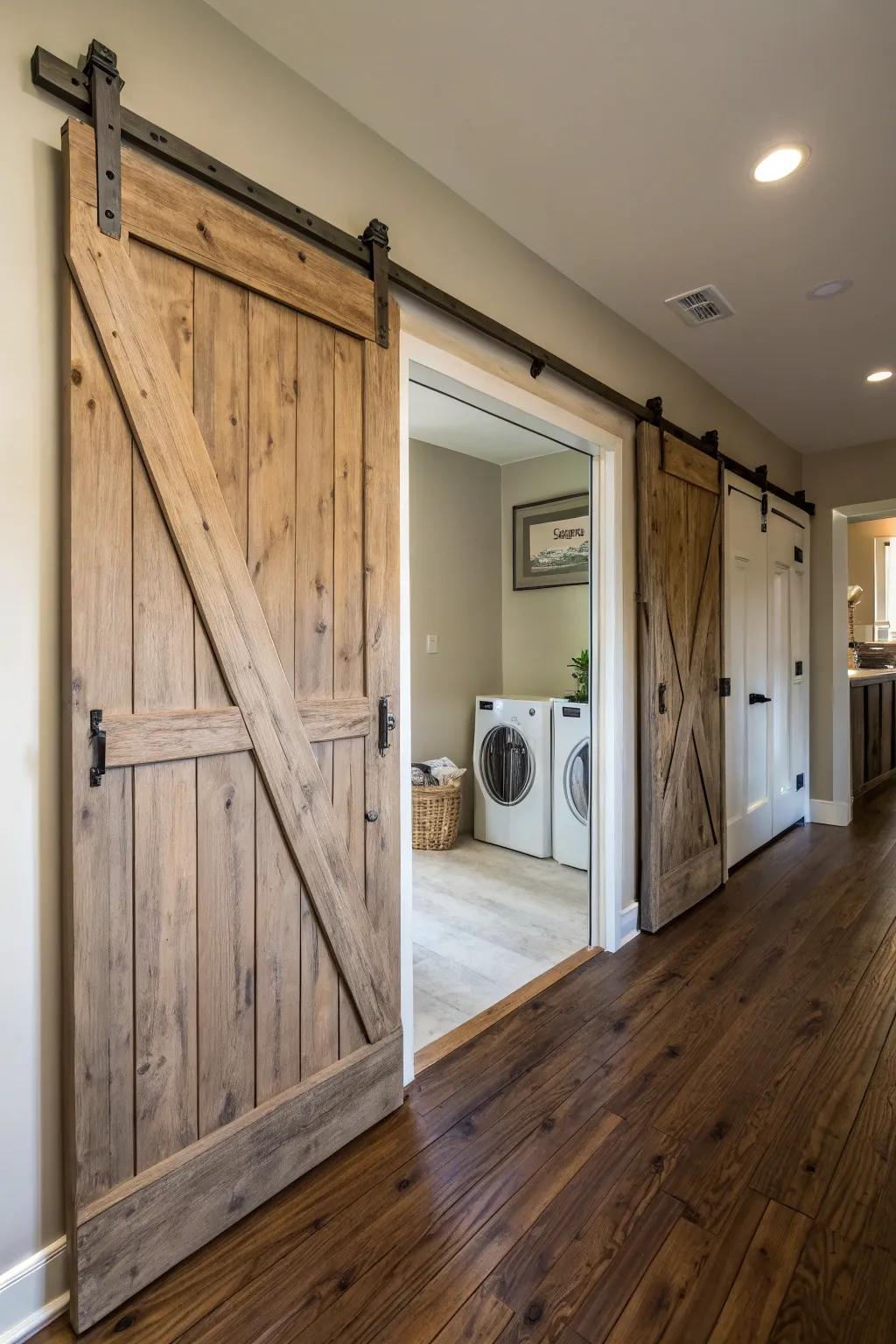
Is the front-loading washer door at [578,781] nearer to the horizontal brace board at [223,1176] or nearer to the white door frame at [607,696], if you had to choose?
the white door frame at [607,696]

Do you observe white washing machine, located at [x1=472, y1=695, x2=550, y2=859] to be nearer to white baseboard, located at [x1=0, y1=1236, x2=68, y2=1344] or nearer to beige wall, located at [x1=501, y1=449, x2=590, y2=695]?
beige wall, located at [x1=501, y1=449, x2=590, y2=695]

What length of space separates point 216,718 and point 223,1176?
3.21 ft

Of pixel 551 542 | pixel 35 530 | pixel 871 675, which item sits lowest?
pixel 871 675

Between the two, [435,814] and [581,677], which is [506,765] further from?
[581,677]

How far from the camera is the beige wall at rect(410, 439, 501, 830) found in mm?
4387

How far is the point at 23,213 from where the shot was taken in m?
1.20

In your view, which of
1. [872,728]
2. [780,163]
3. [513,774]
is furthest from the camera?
[872,728]

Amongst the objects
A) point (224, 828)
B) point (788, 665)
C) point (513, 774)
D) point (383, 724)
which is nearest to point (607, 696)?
point (383, 724)

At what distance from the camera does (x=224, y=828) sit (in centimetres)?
146

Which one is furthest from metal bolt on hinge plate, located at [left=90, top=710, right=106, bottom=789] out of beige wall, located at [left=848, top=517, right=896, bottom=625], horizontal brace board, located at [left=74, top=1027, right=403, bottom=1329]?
beige wall, located at [left=848, top=517, right=896, bottom=625]

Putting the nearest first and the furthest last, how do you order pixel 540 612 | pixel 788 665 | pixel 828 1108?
pixel 828 1108 < pixel 788 665 < pixel 540 612

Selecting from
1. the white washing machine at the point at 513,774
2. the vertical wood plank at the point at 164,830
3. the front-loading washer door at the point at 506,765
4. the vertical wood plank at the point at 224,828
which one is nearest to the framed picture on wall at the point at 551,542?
the white washing machine at the point at 513,774

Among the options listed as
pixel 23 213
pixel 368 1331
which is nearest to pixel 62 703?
pixel 23 213

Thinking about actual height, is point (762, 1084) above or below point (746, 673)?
below
